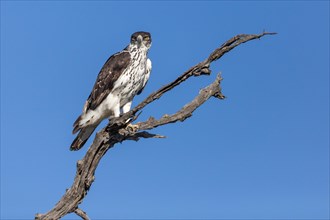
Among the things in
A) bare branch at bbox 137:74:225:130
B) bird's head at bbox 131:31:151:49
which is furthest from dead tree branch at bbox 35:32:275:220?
bird's head at bbox 131:31:151:49

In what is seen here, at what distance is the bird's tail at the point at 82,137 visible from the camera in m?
10.6

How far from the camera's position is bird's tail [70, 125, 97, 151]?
10586mm

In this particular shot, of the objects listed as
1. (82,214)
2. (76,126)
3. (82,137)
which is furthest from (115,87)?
(82,214)

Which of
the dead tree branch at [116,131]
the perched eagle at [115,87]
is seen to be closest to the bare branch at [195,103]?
the dead tree branch at [116,131]

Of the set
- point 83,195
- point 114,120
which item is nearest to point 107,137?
point 114,120

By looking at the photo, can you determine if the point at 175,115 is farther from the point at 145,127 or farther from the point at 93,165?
the point at 93,165

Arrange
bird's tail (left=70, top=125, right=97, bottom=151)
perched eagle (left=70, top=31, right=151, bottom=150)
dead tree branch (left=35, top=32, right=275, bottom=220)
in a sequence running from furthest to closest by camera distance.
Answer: bird's tail (left=70, top=125, right=97, bottom=151) → perched eagle (left=70, top=31, right=151, bottom=150) → dead tree branch (left=35, top=32, right=275, bottom=220)

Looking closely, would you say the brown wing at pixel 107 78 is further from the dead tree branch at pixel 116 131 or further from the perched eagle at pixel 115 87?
the dead tree branch at pixel 116 131

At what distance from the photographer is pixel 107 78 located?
1048 cm

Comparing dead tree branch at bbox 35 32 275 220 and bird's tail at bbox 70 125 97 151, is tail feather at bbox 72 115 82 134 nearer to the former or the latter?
bird's tail at bbox 70 125 97 151

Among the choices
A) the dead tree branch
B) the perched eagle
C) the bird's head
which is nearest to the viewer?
the dead tree branch

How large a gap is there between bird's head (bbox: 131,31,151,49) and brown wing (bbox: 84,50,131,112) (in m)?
0.28

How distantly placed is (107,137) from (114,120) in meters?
0.28

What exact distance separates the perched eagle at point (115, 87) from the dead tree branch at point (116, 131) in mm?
1200
